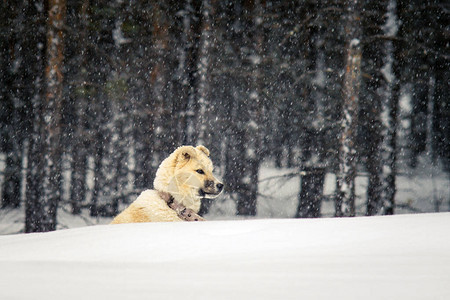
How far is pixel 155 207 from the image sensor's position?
20.6 feet

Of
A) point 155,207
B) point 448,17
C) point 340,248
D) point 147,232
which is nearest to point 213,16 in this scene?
point 155,207

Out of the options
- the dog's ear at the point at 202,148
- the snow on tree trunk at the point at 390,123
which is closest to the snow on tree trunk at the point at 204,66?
the dog's ear at the point at 202,148

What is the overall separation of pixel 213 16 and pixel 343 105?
323cm

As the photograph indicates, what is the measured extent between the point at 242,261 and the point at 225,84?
12643 millimetres

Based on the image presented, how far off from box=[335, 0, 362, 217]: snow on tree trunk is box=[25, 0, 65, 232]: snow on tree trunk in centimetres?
568

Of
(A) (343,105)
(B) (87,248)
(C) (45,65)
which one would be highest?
(C) (45,65)

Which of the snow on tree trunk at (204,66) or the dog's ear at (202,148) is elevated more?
the snow on tree trunk at (204,66)

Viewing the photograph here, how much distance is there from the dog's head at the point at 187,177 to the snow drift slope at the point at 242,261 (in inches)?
123

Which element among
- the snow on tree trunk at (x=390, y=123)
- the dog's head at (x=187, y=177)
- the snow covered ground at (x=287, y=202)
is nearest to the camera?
the dog's head at (x=187, y=177)

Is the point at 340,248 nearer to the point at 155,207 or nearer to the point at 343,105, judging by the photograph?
the point at 155,207

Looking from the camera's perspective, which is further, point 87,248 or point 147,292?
point 87,248

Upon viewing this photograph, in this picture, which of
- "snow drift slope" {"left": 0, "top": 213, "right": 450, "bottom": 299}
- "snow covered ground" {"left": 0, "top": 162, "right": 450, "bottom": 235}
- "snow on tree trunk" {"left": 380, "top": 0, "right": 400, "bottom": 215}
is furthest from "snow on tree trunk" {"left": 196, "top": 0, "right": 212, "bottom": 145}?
"snow drift slope" {"left": 0, "top": 213, "right": 450, "bottom": 299}

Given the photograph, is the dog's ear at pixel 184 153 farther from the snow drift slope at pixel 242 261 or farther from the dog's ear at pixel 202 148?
the snow drift slope at pixel 242 261

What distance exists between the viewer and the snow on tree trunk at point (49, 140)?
10078 millimetres
